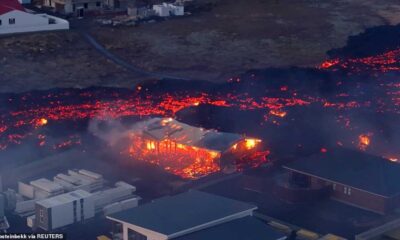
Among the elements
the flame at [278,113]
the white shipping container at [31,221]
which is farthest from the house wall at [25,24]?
the white shipping container at [31,221]

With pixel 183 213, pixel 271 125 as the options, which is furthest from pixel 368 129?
pixel 183 213

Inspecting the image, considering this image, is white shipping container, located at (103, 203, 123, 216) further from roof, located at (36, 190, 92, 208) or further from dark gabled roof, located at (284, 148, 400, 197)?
dark gabled roof, located at (284, 148, 400, 197)

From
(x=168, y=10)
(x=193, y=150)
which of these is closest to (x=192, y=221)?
(x=193, y=150)

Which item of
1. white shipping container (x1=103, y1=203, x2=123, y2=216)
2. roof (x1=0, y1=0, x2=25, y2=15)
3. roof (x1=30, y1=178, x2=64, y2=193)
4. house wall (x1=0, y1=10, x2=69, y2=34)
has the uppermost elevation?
roof (x1=0, y1=0, x2=25, y2=15)

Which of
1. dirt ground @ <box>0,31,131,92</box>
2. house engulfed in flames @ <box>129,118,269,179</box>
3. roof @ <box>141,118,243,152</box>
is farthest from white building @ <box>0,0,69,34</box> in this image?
house engulfed in flames @ <box>129,118,269,179</box>

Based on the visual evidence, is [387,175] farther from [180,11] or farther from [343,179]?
[180,11]

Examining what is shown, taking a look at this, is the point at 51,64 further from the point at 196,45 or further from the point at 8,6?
the point at 196,45

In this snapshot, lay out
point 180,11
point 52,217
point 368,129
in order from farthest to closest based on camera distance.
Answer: point 180,11 → point 368,129 → point 52,217
